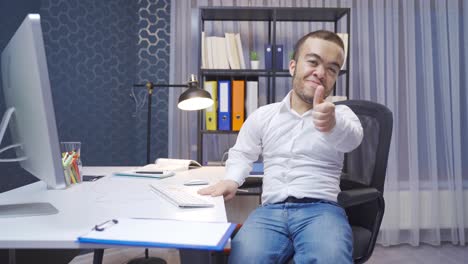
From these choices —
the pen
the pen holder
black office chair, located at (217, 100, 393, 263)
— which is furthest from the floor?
the pen

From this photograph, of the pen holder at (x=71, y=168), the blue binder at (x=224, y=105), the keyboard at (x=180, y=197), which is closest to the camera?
the keyboard at (x=180, y=197)

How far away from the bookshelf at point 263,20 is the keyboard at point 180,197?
4.63 ft

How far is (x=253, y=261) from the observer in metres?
0.98

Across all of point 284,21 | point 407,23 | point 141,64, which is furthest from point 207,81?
point 407,23

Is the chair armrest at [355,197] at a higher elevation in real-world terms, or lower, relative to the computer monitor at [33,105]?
lower

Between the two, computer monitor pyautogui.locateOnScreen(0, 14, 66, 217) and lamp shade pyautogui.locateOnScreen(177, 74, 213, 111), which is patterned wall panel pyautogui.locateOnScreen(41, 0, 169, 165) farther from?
computer monitor pyautogui.locateOnScreen(0, 14, 66, 217)

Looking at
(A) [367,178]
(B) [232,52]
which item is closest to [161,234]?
(A) [367,178]

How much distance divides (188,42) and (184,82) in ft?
1.08

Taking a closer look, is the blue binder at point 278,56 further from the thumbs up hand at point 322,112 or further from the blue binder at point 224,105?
the thumbs up hand at point 322,112

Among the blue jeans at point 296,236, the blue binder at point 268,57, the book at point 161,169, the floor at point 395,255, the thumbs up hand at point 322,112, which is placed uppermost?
the blue binder at point 268,57

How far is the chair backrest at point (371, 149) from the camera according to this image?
4.36 feet

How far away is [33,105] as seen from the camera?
0.77 m

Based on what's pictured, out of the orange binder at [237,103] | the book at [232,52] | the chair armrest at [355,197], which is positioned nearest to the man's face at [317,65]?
the chair armrest at [355,197]

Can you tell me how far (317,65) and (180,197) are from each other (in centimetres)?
72
